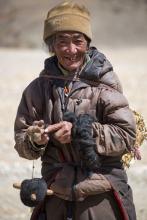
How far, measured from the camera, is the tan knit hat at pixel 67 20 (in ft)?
10.9

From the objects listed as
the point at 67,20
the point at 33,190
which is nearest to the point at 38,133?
the point at 33,190

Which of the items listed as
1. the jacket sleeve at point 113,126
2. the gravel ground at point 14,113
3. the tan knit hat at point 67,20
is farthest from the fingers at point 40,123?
the gravel ground at point 14,113

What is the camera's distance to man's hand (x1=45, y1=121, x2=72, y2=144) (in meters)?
3.16

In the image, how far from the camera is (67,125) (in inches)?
125

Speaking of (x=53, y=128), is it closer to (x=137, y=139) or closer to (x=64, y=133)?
(x=64, y=133)

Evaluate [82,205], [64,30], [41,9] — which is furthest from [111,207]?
[41,9]

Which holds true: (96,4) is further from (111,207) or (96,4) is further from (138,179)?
(111,207)

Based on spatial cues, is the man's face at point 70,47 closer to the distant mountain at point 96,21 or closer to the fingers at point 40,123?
the fingers at point 40,123

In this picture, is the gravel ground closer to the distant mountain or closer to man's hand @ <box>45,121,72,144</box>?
man's hand @ <box>45,121,72,144</box>

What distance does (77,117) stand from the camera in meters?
3.21

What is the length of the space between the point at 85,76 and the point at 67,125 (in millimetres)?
291

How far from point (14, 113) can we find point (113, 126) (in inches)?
295

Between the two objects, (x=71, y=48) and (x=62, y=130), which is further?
(x=71, y=48)

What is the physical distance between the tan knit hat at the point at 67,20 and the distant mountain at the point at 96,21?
2361 cm
